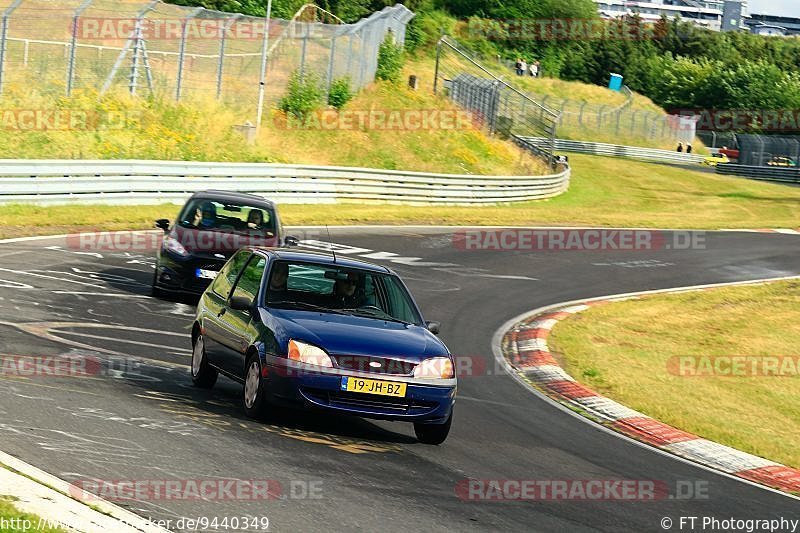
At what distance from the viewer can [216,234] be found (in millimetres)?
16797

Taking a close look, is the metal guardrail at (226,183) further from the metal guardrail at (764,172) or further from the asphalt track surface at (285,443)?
the metal guardrail at (764,172)

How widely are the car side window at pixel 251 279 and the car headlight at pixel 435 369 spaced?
1.70m

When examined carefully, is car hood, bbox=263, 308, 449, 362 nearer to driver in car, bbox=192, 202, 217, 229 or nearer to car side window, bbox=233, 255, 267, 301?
car side window, bbox=233, 255, 267, 301

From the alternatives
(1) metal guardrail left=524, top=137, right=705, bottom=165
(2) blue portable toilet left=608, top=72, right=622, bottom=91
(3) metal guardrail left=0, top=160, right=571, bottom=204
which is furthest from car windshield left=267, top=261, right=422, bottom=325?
(2) blue portable toilet left=608, top=72, right=622, bottom=91

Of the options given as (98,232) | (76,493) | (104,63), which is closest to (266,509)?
(76,493)

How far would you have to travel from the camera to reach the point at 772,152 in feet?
275

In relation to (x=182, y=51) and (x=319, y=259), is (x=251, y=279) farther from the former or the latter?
(x=182, y=51)

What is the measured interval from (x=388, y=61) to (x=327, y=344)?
1645 inches

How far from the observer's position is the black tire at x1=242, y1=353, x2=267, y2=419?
9.55 meters

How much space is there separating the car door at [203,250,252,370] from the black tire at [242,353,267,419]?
0.79m

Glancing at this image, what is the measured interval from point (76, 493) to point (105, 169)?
819 inches

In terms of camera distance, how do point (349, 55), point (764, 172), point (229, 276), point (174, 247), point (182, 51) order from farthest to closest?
point (764, 172) → point (349, 55) → point (182, 51) → point (174, 247) → point (229, 276)

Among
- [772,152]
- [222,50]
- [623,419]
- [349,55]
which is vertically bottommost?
[623,419]

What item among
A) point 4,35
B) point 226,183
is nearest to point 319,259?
point 226,183
